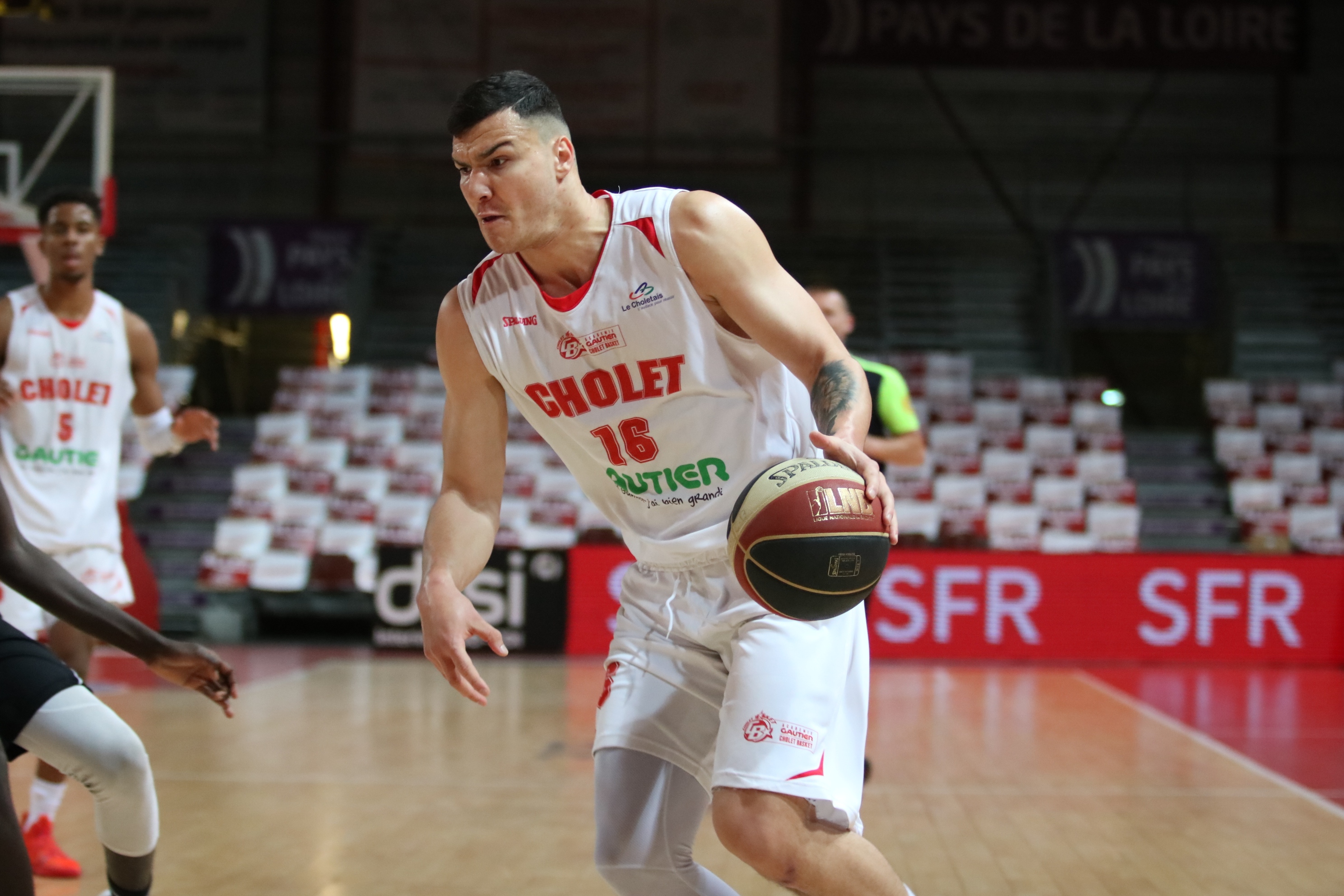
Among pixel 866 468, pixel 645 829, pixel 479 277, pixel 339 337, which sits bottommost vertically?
pixel 645 829

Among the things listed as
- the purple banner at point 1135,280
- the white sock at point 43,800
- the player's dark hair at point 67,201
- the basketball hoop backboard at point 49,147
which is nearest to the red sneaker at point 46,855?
the white sock at point 43,800

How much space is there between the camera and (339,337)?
1661 cm

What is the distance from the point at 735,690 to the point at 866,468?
1.68 ft

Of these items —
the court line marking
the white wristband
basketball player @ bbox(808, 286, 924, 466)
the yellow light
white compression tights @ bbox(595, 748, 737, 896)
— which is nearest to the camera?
white compression tights @ bbox(595, 748, 737, 896)

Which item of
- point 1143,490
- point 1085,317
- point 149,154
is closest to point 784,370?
point 1143,490

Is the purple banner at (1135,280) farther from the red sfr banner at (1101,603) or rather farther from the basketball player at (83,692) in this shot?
the basketball player at (83,692)

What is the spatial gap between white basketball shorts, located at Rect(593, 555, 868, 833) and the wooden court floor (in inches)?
58.2

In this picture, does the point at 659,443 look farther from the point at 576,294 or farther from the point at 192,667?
the point at 192,667

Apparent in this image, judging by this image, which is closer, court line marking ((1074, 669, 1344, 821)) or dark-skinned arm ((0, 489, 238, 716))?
dark-skinned arm ((0, 489, 238, 716))

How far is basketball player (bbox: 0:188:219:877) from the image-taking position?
4320mm

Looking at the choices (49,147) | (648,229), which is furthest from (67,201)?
(49,147)

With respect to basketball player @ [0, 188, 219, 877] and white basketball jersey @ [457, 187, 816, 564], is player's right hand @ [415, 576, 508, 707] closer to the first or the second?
white basketball jersey @ [457, 187, 816, 564]

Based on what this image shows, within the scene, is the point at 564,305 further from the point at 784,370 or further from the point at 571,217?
the point at 784,370

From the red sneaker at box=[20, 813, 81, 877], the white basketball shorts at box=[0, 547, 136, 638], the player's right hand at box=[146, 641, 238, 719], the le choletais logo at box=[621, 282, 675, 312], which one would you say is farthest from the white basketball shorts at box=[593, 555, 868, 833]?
the white basketball shorts at box=[0, 547, 136, 638]
